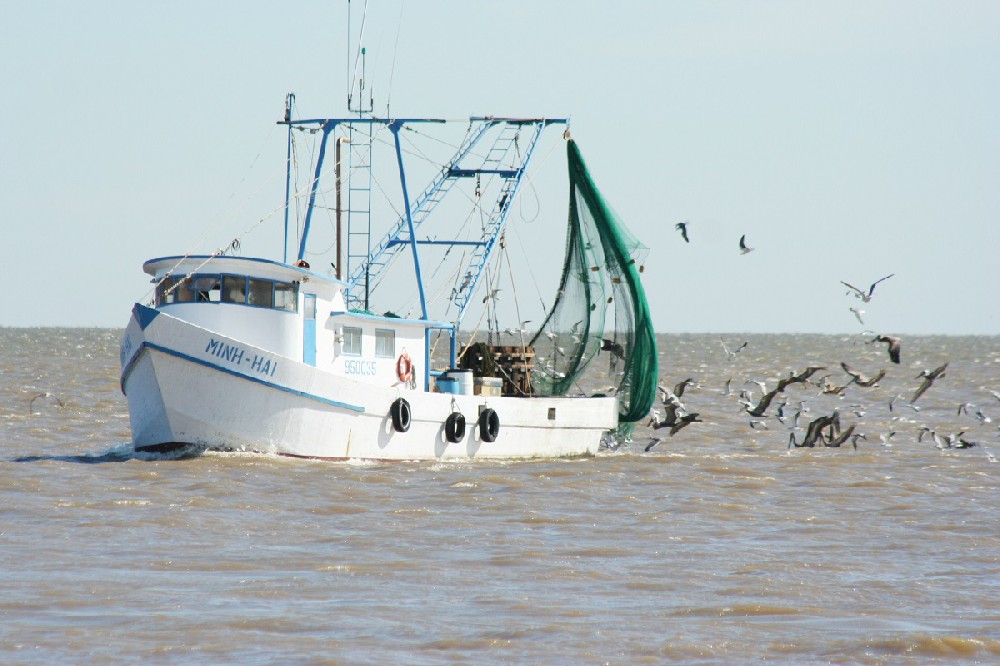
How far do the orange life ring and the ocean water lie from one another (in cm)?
188

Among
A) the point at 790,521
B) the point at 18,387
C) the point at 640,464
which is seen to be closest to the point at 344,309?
the point at 640,464

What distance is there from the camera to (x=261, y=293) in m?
23.8

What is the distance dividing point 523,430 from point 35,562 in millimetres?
14893

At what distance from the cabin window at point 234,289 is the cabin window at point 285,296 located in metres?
0.54

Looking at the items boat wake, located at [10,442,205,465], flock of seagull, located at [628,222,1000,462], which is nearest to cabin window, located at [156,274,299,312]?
boat wake, located at [10,442,205,465]

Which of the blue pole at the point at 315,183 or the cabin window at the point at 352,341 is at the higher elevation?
the blue pole at the point at 315,183

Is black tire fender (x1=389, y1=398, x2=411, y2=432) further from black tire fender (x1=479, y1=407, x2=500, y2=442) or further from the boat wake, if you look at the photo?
the boat wake

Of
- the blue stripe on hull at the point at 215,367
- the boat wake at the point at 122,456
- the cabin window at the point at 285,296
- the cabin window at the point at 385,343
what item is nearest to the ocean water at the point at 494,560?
the boat wake at the point at 122,456

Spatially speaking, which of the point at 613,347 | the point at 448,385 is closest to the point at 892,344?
the point at 613,347

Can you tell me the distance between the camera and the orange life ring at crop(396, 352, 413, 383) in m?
26.7

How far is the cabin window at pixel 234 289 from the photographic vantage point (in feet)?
77.7

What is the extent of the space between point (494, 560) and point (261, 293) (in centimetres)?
968

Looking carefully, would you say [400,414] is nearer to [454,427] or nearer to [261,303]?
[454,427]

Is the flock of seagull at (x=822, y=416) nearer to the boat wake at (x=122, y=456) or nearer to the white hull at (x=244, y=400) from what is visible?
the white hull at (x=244, y=400)
